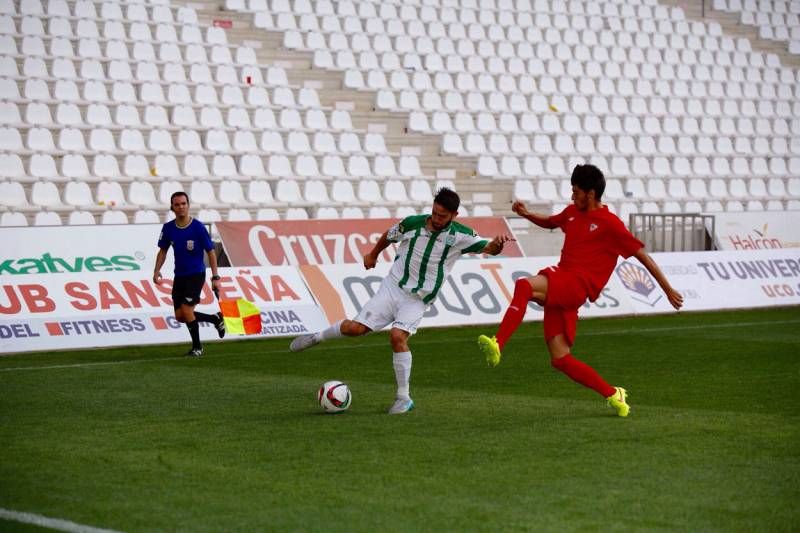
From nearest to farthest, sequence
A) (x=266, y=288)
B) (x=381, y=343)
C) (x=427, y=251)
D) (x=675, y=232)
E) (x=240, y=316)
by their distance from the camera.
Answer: (x=427, y=251) → (x=240, y=316) → (x=381, y=343) → (x=266, y=288) → (x=675, y=232)

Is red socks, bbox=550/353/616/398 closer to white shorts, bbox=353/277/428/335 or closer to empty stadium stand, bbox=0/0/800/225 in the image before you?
white shorts, bbox=353/277/428/335

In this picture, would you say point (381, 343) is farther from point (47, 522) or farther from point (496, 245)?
point (47, 522)

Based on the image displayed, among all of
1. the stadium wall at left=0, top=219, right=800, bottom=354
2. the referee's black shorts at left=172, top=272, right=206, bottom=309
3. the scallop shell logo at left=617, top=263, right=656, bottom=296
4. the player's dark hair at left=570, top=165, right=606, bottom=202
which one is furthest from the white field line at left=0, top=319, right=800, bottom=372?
the player's dark hair at left=570, top=165, right=606, bottom=202

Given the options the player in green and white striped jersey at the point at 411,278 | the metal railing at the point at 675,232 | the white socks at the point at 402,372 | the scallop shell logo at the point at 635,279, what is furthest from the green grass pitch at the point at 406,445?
the metal railing at the point at 675,232

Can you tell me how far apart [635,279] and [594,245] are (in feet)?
37.5

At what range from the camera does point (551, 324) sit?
997 cm

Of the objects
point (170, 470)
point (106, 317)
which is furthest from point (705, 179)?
point (170, 470)

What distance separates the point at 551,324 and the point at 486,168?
16.7 meters

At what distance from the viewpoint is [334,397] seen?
10055mm

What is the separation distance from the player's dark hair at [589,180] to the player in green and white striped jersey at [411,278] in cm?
92

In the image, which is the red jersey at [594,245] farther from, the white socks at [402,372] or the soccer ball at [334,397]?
the soccer ball at [334,397]

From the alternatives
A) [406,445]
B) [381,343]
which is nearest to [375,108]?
[381,343]

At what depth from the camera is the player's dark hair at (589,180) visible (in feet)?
31.8

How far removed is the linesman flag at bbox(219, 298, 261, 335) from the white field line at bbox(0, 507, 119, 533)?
9.43m
